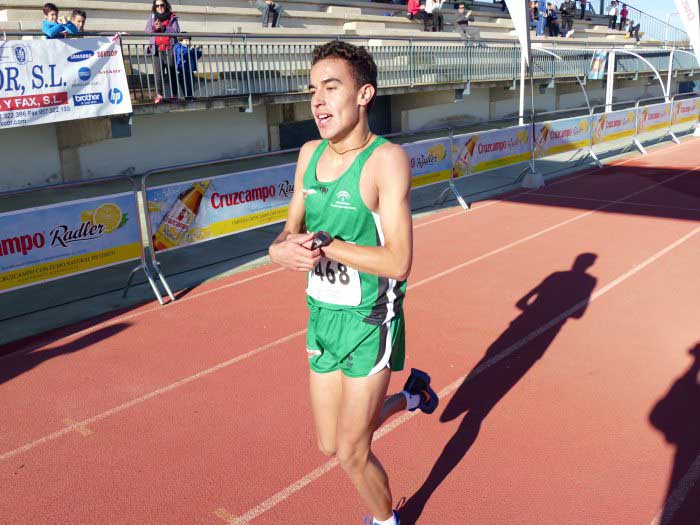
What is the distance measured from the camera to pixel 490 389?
510cm

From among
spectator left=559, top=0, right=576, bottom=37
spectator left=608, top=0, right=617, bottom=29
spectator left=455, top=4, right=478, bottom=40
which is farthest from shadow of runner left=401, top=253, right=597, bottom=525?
spectator left=608, top=0, right=617, bottom=29

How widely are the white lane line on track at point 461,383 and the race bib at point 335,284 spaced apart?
4.60ft

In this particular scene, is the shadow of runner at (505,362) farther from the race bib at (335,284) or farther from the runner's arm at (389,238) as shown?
the runner's arm at (389,238)

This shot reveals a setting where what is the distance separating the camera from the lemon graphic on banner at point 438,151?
11.5 m

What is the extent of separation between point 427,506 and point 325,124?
2.20 metres

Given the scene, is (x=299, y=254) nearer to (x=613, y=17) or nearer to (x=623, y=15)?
(x=613, y=17)

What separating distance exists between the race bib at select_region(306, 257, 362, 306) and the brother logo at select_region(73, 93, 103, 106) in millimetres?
10211

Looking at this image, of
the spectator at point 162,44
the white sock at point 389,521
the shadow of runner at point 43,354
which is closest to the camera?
the white sock at point 389,521

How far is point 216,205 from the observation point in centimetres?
825

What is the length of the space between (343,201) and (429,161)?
880 cm

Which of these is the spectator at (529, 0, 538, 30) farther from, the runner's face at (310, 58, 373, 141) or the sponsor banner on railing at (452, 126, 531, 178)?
the runner's face at (310, 58, 373, 141)

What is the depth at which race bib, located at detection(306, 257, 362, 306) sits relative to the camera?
2961mm

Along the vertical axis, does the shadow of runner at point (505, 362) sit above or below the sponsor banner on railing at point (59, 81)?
below

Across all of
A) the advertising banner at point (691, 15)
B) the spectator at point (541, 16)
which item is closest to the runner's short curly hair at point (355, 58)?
the advertising banner at point (691, 15)
